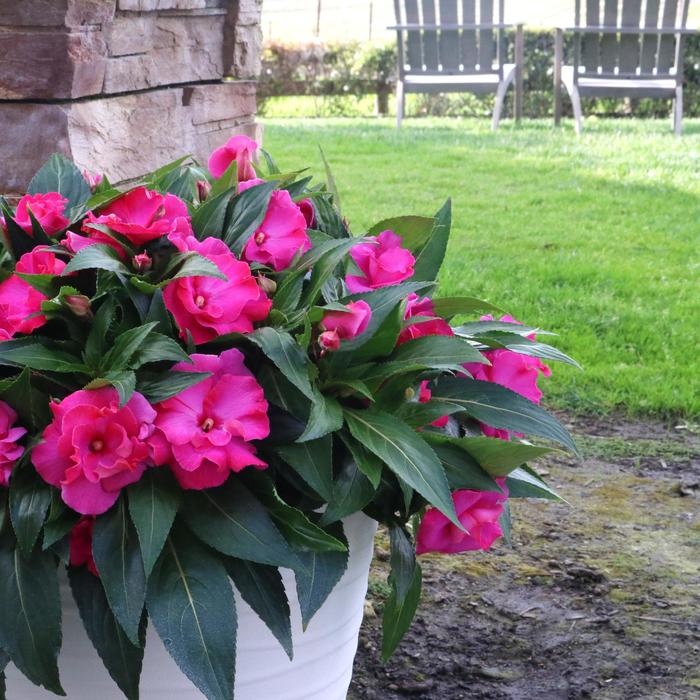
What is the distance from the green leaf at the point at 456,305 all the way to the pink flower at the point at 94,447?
518 mm

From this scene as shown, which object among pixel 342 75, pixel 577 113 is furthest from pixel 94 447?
pixel 342 75

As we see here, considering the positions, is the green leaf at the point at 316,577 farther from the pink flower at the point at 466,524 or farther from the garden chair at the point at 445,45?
the garden chair at the point at 445,45

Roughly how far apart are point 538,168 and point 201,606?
6.76 meters

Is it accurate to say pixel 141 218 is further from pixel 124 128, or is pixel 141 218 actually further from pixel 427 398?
pixel 124 128

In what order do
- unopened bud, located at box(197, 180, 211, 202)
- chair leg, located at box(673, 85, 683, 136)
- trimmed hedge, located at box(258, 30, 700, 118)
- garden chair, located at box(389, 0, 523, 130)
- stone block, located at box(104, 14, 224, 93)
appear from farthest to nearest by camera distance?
trimmed hedge, located at box(258, 30, 700, 118) → garden chair, located at box(389, 0, 523, 130) → chair leg, located at box(673, 85, 683, 136) → stone block, located at box(104, 14, 224, 93) → unopened bud, located at box(197, 180, 211, 202)

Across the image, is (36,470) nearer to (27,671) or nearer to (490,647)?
(27,671)

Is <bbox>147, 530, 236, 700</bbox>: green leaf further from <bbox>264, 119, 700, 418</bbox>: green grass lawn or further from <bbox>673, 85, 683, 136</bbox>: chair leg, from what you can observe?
Result: <bbox>673, 85, 683, 136</bbox>: chair leg

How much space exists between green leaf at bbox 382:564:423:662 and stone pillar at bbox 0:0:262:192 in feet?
3.93

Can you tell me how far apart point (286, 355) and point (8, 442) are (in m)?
0.33

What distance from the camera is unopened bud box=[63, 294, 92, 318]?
123cm

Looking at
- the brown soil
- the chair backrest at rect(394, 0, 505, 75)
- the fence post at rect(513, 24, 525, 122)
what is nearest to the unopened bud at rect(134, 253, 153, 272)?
the brown soil

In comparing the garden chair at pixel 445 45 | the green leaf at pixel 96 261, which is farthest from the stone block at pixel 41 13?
the garden chair at pixel 445 45

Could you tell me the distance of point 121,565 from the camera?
117 centimetres

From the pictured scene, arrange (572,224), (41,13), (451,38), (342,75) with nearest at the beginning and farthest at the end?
(41,13), (572,224), (451,38), (342,75)
